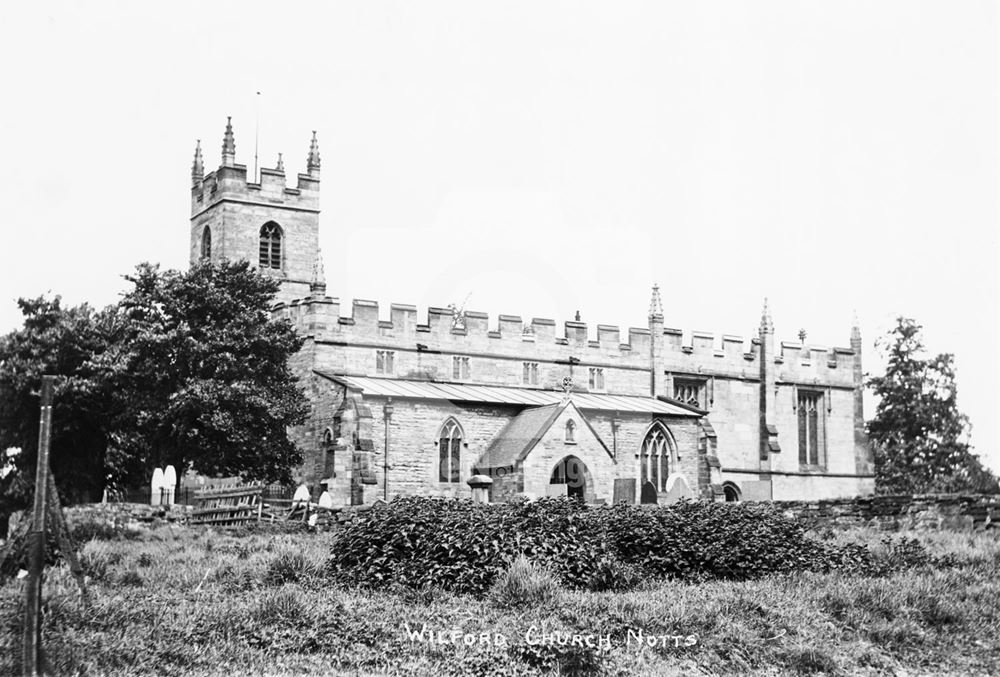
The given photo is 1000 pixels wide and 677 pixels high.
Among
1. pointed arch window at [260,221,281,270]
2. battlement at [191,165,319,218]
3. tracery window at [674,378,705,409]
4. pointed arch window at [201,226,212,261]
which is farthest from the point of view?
pointed arch window at [201,226,212,261]

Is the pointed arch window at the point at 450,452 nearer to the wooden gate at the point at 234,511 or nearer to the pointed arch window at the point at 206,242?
the wooden gate at the point at 234,511

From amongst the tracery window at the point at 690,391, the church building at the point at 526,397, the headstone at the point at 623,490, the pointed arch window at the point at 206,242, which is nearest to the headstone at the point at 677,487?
the church building at the point at 526,397

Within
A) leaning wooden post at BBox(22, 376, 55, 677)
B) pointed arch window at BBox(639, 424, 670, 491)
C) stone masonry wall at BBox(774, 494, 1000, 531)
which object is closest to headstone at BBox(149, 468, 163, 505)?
stone masonry wall at BBox(774, 494, 1000, 531)

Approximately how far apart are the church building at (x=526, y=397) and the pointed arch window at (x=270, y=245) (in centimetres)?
8

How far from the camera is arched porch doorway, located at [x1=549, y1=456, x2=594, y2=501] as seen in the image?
3950 centimetres

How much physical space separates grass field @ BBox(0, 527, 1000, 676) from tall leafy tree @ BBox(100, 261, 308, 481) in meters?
18.5

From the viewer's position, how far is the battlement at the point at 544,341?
146ft

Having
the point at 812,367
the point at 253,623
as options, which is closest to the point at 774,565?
the point at 253,623

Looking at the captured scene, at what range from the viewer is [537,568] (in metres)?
17.1

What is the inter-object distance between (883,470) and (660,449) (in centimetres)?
2026

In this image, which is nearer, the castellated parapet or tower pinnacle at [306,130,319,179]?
the castellated parapet

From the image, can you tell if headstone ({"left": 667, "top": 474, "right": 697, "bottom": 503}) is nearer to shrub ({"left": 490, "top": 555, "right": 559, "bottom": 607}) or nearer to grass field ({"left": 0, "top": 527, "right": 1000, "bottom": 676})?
grass field ({"left": 0, "top": 527, "right": 1000, "bottom": 676})

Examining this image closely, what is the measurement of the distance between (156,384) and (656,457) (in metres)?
16.8

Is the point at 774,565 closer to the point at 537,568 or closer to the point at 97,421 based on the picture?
the point at 537,568
